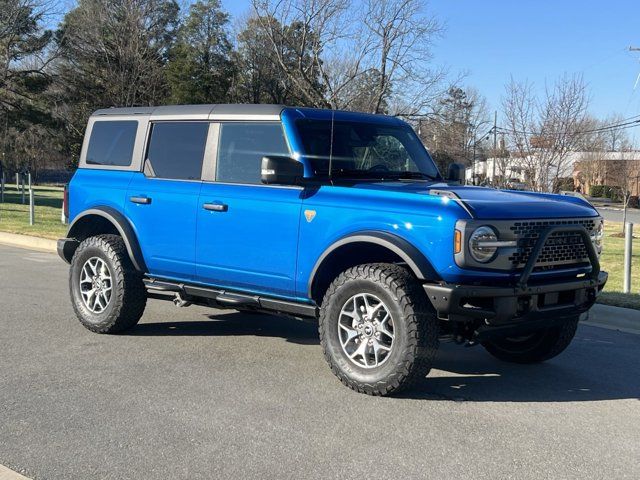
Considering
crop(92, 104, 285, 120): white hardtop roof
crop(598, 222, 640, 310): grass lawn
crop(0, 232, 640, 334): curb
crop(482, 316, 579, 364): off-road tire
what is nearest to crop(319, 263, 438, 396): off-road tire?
crop(482, 316, 579, 364): off-road tire

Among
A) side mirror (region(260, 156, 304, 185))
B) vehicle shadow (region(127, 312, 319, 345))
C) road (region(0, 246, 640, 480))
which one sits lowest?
road (region(0, 246, 640, 480))

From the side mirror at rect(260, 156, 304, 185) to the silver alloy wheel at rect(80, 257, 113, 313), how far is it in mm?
2205

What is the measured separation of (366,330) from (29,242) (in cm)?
1159

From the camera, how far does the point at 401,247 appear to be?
452cm

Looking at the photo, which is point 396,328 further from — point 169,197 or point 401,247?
point 169,197

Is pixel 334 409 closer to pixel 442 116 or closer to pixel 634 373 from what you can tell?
pixel 634 373

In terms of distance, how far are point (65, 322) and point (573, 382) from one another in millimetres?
4850

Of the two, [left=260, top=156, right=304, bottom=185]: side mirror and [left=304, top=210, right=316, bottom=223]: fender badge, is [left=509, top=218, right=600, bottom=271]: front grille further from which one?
[left=260, top=156, right=304, bottom=185]: side mirror

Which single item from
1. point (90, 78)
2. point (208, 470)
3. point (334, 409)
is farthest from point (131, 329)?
point (90, 78)

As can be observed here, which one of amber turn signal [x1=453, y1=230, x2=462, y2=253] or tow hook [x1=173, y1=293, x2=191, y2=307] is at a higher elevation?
amber turn signal [x1=453, y1=230, x2=462, y2=253]

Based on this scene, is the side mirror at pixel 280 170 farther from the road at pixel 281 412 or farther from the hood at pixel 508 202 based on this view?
the road at pixel 281 412

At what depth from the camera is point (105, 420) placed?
4.17 m

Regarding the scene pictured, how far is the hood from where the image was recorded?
14.6 ft

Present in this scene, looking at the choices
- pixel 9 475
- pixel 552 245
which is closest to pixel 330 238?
pixel 552 245
